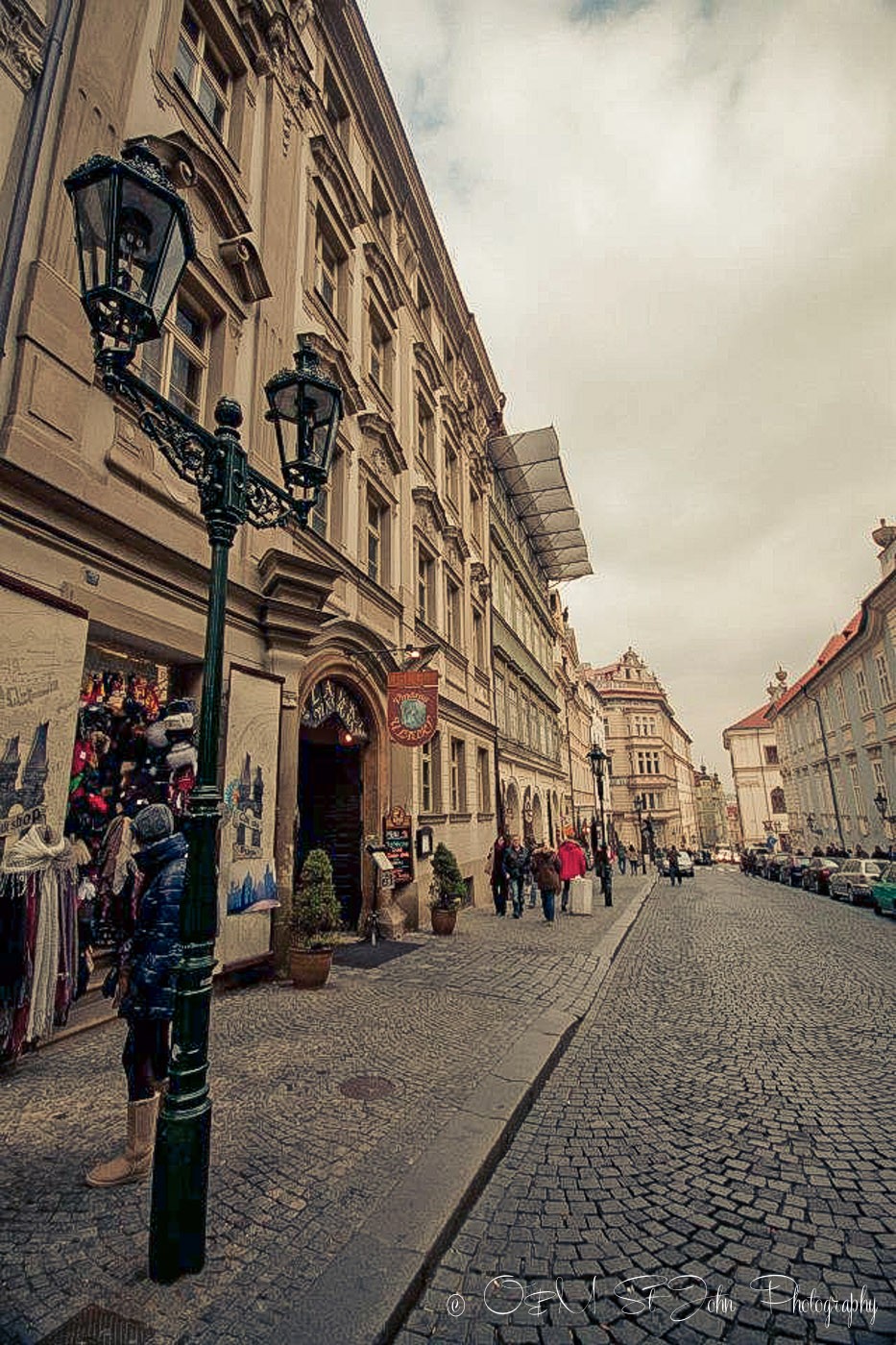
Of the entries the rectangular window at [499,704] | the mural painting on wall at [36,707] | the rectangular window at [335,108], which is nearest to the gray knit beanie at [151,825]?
the mural painting on wall at [36,707]

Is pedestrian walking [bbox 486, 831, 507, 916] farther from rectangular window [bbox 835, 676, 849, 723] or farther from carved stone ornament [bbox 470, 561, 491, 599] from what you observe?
rectangular window [bbox 835, 676, 849, 723]

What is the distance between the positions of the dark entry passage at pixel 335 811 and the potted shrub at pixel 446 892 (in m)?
1.46

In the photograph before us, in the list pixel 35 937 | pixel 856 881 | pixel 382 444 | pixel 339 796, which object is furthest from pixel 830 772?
pixel 35 937

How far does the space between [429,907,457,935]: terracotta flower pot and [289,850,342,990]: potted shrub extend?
4130mm

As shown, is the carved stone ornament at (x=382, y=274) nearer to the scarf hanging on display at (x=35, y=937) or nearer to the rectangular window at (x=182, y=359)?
the rectangular window at (x=182, y=359)

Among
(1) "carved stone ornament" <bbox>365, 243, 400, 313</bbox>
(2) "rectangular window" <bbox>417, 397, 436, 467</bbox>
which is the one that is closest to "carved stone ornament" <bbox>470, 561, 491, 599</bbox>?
(2) "rectangular window" <bbox>417, 397, 436, 467</bbox>

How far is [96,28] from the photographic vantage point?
6.47 m

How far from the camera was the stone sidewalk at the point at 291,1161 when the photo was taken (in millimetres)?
2447

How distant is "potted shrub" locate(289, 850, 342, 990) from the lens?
7.25 metres

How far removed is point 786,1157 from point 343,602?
9.08 m

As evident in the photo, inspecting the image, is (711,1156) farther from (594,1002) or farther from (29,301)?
(29,301)

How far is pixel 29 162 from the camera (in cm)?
564

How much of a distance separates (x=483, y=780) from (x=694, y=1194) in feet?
50.9

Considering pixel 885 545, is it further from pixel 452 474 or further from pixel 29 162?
pixel 29 162
